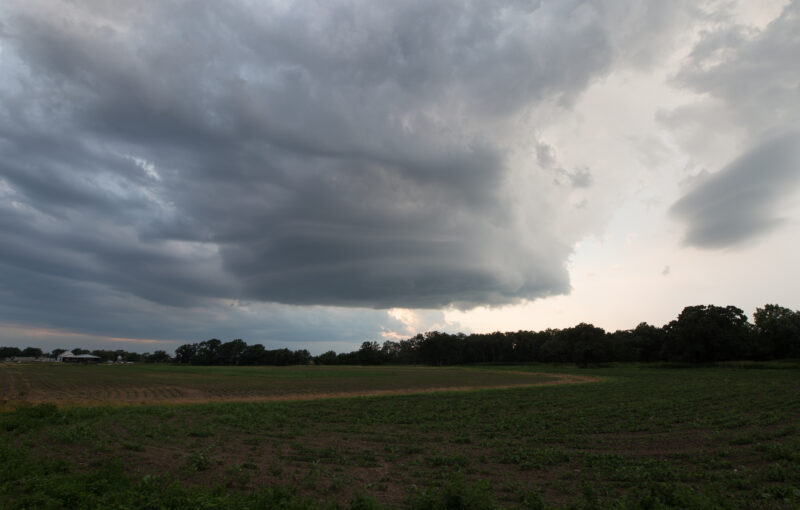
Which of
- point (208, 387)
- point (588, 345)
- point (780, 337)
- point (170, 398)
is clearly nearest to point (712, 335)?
point (780, 337)

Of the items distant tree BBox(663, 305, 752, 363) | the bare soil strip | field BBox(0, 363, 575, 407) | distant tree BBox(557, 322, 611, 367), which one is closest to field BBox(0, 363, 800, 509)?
the bare soil strip

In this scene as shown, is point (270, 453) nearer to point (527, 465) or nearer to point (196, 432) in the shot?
point (196, 432)

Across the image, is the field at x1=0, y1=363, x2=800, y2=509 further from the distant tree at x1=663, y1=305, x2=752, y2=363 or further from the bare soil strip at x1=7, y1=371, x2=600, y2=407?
the distant tree at x1=663, y1=305, x2=752, y2=363

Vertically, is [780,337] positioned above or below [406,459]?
above

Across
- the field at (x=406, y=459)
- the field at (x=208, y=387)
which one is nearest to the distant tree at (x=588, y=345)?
the field at (x=208, y=387)

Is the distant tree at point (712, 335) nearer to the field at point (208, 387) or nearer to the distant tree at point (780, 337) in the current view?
the distant tree at point (780, 337)

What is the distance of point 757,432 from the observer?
18953mm

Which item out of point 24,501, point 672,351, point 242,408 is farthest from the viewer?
point 672,351

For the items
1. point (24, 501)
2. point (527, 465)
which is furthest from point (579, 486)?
point (24, 501)

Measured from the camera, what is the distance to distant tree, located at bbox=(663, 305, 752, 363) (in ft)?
330

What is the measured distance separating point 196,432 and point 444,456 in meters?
13.4

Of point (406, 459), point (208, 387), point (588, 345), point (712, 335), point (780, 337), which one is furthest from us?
point (588, 345)

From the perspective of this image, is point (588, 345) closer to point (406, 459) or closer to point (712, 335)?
point (712, 335)

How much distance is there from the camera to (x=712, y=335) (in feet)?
331
